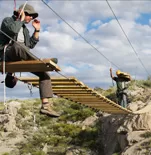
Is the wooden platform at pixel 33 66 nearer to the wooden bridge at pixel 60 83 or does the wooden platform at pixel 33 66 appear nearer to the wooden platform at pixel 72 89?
the wooden bridge at pixel 60 83

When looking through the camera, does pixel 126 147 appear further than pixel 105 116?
No

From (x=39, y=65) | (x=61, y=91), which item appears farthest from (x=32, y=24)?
(x=61, y=91)

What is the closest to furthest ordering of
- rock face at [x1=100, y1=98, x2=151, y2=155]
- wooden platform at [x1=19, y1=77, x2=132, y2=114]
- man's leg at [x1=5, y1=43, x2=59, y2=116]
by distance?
man's leg at [x1=5, y1=43, x2=59, y2=116]
wooden platform at [x1=19, y1=77, x2=132, y2=114]
rock face at [x1=100, y1=98, x2=151, y2=155]

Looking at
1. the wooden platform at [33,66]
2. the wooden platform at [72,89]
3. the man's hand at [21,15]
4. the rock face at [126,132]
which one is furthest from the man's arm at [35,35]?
the rock face at [126,132]

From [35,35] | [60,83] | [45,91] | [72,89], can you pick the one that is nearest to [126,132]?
[72,89]

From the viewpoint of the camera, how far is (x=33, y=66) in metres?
4.55

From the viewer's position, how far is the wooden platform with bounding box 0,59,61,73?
444 cm

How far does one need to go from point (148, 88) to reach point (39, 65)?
12815 millimetres

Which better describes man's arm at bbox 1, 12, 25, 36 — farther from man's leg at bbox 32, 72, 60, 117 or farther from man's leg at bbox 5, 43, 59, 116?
man's leg at bbox 32, 72, 60, 117

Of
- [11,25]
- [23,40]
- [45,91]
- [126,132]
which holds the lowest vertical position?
[126,132]

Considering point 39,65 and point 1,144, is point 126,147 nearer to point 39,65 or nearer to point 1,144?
point 1,144

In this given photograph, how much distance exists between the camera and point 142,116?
38.6ft

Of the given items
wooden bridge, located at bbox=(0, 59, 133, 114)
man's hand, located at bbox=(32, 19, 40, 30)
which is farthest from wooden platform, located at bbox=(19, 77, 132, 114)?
man's hand, located at bbox=(32, 19, 40, 30)

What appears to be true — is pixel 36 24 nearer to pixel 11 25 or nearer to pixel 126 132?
pixel 11 25
